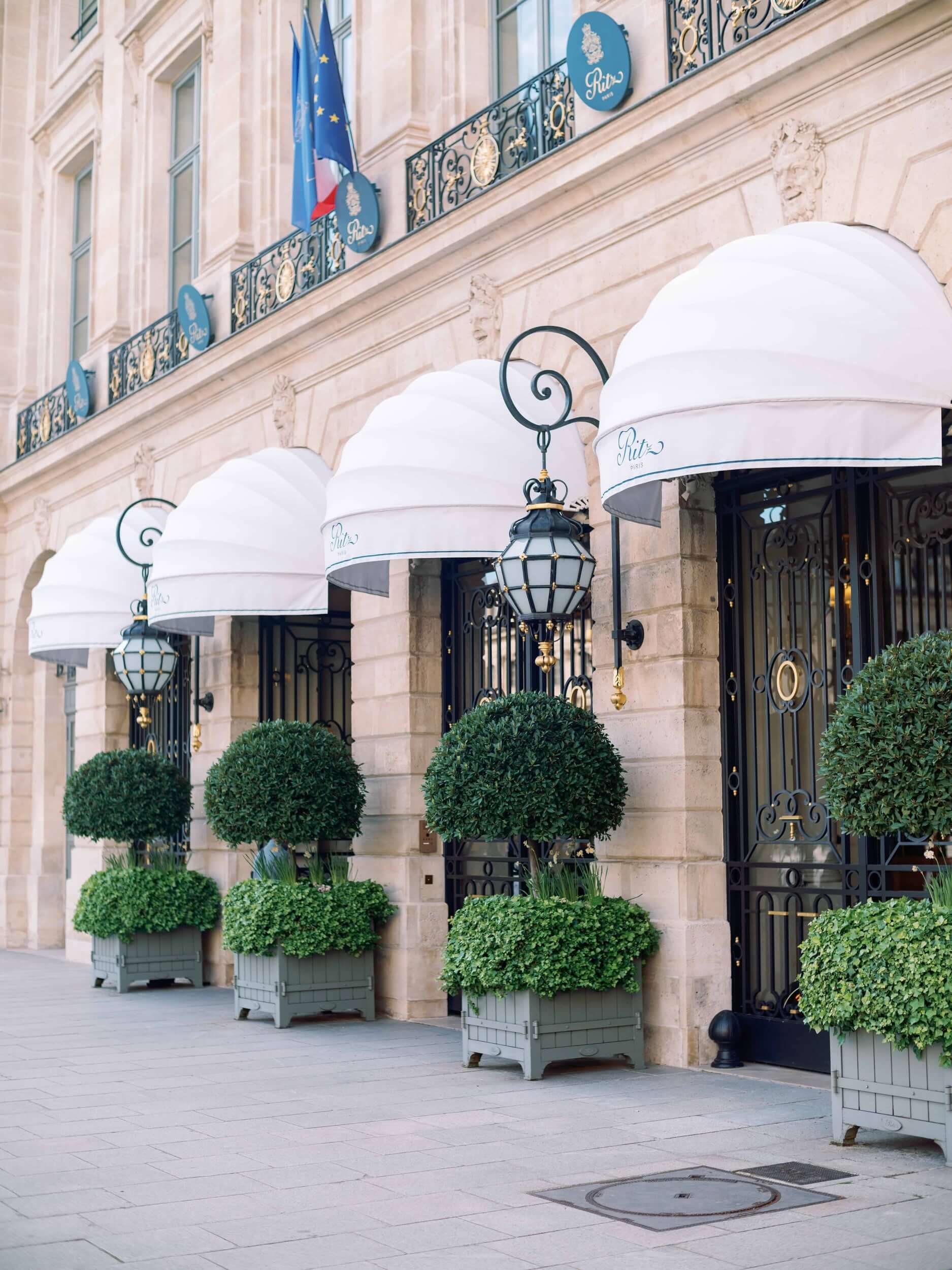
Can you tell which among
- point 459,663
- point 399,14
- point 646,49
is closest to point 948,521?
point 646,49

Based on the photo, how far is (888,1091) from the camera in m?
7.18

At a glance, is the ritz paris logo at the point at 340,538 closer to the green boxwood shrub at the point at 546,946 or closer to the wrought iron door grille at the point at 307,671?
the green boxwood shrub at the point at 546,946

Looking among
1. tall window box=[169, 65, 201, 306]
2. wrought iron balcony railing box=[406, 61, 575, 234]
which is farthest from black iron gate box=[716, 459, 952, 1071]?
tall window box=[169, 65, 201, 306]

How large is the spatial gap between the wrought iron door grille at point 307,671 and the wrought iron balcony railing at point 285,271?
10.1 feet

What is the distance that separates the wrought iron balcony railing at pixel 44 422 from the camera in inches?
814

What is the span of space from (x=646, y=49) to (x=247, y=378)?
20.9ft

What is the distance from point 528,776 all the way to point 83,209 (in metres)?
15.6

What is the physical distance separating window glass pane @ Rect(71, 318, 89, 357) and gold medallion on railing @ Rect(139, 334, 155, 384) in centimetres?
363

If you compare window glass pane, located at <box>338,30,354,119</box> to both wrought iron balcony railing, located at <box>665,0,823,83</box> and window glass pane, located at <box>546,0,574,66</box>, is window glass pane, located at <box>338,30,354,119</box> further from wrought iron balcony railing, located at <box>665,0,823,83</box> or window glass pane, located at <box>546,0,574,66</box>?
wrought iron balcony railing, located at <box>665,0,823,83</box>

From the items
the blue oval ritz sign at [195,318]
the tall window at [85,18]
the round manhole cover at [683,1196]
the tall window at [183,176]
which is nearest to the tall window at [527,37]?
the blue oval ritz sign at [195,318]

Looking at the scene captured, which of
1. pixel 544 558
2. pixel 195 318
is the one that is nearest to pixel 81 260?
pixel 195 318

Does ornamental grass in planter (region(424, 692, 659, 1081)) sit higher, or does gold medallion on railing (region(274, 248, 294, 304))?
gold medallion on railing (region(274, 248, 294, 304))

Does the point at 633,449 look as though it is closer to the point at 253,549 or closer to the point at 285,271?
the point at 253,549

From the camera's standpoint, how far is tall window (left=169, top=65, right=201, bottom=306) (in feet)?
61.5
